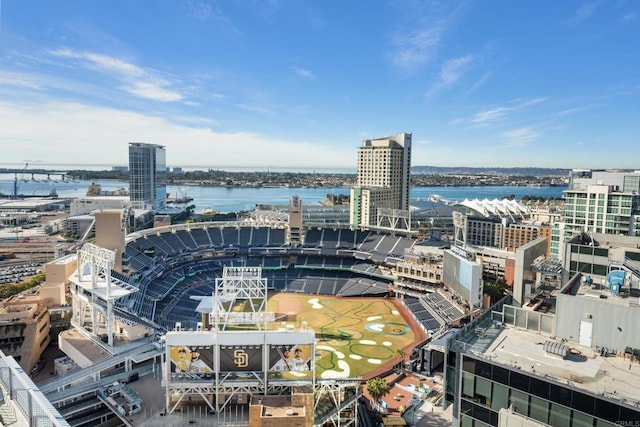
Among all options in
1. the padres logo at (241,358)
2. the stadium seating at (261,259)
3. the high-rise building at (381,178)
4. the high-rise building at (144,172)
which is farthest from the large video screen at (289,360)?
the high-rise building at (144,172)

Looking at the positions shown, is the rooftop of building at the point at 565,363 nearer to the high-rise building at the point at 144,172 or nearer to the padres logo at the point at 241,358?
the padres logo at the point at 241,358

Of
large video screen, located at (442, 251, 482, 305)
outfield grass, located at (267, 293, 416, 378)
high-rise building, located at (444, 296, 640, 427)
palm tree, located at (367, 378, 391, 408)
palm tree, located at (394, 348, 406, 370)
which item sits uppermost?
high-rise building, located at (444, 296, 640, 427)

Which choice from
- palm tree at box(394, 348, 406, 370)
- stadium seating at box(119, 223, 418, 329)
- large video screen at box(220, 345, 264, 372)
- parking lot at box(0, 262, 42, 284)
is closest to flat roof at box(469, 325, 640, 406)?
large video screen at box(220, 345, 264, 372)

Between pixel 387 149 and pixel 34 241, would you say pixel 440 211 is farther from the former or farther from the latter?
pixel 34 241

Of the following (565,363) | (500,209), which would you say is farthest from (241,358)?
(500,209)

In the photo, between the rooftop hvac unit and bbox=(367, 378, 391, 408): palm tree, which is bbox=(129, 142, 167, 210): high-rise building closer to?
bbox=(367, 378, 391, 408): palm tree

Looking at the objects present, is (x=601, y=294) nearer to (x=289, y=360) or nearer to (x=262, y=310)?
(x=289, y=360)

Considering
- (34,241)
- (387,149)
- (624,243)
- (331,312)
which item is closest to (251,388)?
(624,243)
